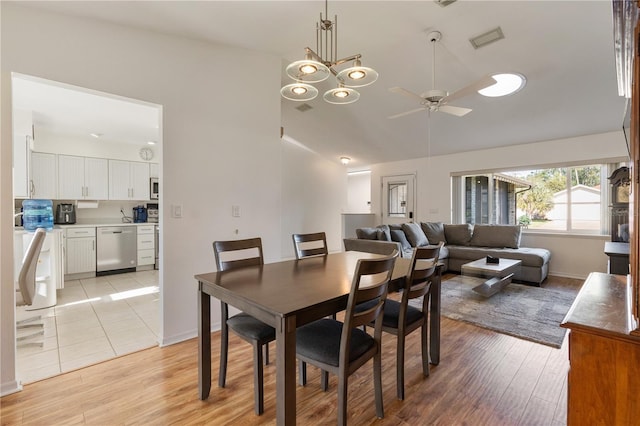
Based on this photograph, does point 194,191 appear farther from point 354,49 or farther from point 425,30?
point 425,30

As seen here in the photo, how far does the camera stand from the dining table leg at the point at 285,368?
1.30 metres

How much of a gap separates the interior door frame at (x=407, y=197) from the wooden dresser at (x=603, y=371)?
580 cm

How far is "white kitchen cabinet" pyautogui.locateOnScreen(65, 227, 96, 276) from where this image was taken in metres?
4.66

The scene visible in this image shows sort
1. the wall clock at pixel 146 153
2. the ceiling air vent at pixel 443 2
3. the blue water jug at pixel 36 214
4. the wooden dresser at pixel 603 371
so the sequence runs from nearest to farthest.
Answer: the wooden dresser at pixel 603 371
the ceiling air vent at pixel 443 2
the blue water jug at pixel 36 214
the wall clock at pixel 146 153

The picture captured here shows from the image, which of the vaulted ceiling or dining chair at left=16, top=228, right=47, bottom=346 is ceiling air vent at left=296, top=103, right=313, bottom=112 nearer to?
the vaulted ceiling

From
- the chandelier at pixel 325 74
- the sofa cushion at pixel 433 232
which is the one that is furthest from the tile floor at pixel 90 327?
the sofa cushion at pixel 433 232

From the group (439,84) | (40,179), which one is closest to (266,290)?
(439,84)

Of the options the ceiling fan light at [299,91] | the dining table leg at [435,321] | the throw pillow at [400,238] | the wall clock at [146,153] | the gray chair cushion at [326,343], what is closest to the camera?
the gray chair cushion at [326,343]

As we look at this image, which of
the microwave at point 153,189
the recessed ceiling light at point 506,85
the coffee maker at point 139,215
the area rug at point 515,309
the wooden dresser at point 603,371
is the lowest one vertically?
the area rug at point 515,309

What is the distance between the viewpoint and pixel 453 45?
10.4ft

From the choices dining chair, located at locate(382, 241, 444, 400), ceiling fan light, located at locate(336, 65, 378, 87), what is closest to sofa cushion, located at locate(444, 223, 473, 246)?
dining chair, located at locate(382, 241, 444, 400)

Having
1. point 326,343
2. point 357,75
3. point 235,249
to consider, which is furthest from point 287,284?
point 357,75

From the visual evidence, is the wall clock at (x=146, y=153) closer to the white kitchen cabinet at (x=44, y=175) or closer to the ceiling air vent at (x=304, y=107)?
the white kitchen cabinet at (x=44, y=175)

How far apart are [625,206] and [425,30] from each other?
3.49 meters
